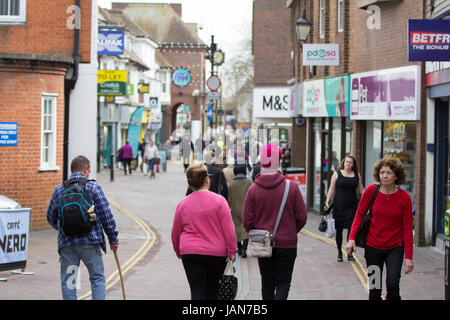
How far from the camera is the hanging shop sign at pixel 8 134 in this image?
15852 mm

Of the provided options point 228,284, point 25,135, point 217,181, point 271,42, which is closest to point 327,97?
point 25,135

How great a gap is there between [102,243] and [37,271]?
4333 millimetres

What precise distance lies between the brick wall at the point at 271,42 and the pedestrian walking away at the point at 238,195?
34.1 m

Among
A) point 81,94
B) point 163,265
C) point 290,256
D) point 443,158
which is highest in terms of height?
point 81,94

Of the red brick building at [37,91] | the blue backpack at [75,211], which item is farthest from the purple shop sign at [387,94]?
the blue backpack at [75,211]

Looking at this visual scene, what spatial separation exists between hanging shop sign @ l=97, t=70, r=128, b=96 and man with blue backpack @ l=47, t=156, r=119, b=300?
24.0 metres

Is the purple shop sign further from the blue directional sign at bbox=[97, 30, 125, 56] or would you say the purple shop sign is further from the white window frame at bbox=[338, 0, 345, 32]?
the blue directional sign at bbox=[97, 30, 125, 56]

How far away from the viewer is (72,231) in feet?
24.7

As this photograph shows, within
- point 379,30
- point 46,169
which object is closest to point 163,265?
point 46,169

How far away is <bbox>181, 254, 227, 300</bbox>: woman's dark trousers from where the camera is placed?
6930mm

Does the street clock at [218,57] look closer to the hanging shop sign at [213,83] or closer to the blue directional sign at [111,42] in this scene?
the hanging shop sign at [213,83]

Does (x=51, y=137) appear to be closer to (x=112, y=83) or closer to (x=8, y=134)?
(x=8, y=134)

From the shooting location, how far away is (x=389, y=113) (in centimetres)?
1605
